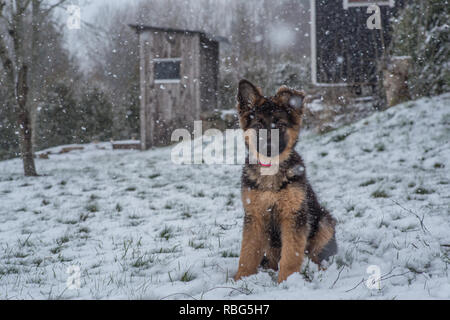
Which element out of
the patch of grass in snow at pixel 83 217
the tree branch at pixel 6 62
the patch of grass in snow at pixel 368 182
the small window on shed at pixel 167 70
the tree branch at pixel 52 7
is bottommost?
the patch of grass in snow at pixel 83 217

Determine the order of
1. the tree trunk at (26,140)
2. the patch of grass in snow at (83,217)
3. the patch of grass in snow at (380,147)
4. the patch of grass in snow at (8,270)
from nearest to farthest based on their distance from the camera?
the patch of grass in snow at (8,270) < the patch of grass in snow at (83,217) < the patch of grass in snow at (380,147) < the tree trunk at (26,140)

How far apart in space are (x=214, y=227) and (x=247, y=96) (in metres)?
2.08

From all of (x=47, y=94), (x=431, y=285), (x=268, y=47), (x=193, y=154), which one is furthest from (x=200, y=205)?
(x=268, y=47)

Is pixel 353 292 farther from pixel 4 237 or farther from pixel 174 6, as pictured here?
pixel 174 6

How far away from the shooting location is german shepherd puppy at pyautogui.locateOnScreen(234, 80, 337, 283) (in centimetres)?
277

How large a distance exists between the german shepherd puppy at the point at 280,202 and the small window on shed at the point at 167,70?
44.8 ft

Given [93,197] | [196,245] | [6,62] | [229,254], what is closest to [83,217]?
[93,197]

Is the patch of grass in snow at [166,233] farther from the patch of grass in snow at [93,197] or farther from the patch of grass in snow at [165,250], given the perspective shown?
the patch of grass in snow at [93,197]

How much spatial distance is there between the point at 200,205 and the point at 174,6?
2250 centimetres

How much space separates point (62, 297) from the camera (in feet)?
8.08

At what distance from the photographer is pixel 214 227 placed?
4.51m

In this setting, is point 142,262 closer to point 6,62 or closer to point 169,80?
point 6,62

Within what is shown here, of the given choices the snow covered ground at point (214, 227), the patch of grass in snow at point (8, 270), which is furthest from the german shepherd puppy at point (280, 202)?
the patch of grass in snow at point (8, 270)

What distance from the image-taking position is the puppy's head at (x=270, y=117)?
9.86 feet
